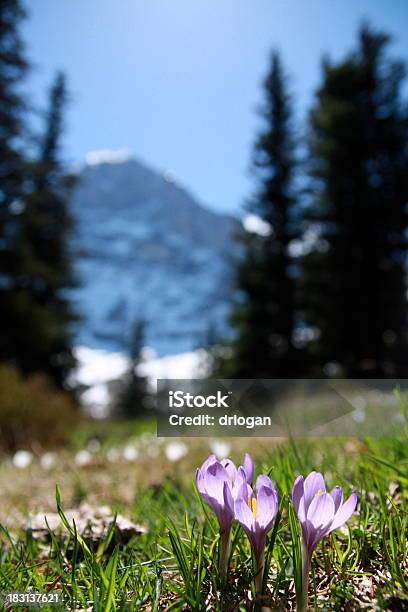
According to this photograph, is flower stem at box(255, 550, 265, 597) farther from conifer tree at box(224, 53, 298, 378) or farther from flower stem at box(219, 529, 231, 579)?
conifer tree at box(224, 53, 298, 378)

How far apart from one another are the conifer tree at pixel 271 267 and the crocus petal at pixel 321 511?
40.4 ft

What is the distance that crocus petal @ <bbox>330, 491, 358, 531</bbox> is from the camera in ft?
1.88

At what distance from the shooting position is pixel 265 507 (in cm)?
59

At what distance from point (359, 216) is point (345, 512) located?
11942 mm

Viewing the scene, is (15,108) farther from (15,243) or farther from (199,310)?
(199,310)

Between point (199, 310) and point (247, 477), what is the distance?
264 ft

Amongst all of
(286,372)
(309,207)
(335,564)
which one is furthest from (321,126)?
(335,564)

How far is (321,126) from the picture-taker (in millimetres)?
12320

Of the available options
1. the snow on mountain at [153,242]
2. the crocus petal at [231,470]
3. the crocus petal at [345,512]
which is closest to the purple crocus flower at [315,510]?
the crocus petal at [345,512]

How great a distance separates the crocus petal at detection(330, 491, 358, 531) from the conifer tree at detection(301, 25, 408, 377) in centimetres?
1055

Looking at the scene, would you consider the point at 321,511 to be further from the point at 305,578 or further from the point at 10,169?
the point at 10,169

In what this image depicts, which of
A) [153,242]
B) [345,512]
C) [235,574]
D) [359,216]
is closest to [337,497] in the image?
[345,512]

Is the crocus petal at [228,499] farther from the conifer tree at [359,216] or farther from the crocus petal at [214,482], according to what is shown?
the conifer tree at [359,216]

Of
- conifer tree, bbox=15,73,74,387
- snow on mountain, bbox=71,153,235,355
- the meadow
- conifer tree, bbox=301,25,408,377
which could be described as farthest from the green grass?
snow on mountain, bbox=71,153,235,355
